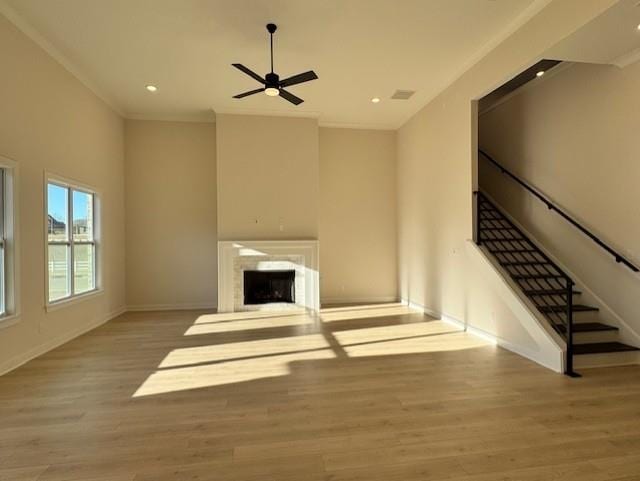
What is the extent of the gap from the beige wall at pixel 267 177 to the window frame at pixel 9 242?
10.4 feet

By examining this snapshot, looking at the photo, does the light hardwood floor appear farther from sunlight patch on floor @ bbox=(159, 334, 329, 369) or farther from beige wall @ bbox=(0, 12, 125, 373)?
beige wall @ bbox=(0, 12, 125, 373)

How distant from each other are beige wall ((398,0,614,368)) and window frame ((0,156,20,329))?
5.56 metres

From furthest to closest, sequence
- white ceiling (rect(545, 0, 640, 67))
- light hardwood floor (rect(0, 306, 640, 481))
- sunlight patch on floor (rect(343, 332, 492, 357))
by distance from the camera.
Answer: sunlight patch on floor (rect(343, 332, 492, 357)), white ceiling (rect(545, 0, 640, 67)), light hardwood floor (rect(0, 306, 640, 481))

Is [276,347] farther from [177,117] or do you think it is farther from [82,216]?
[177,117]

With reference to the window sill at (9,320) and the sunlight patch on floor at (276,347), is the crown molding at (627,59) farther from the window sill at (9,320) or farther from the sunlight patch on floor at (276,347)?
the window sill at (9,320)

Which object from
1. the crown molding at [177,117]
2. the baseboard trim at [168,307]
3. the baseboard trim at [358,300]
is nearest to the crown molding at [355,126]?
the crown molding at [177,117]

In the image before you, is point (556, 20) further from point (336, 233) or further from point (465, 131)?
point (336, 233)

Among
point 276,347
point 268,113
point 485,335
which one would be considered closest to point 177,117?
point 268,113

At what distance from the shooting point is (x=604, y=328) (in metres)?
4.08

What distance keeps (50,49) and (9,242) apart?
99.5 inches

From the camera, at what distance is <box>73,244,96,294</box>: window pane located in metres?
5.27

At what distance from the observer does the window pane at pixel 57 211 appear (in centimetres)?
462

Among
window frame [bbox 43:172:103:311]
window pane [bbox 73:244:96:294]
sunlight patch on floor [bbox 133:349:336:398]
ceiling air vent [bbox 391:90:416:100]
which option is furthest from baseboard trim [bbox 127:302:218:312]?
ceiling air vent [bbox 391:90:416:100]

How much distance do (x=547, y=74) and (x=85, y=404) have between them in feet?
22.5
